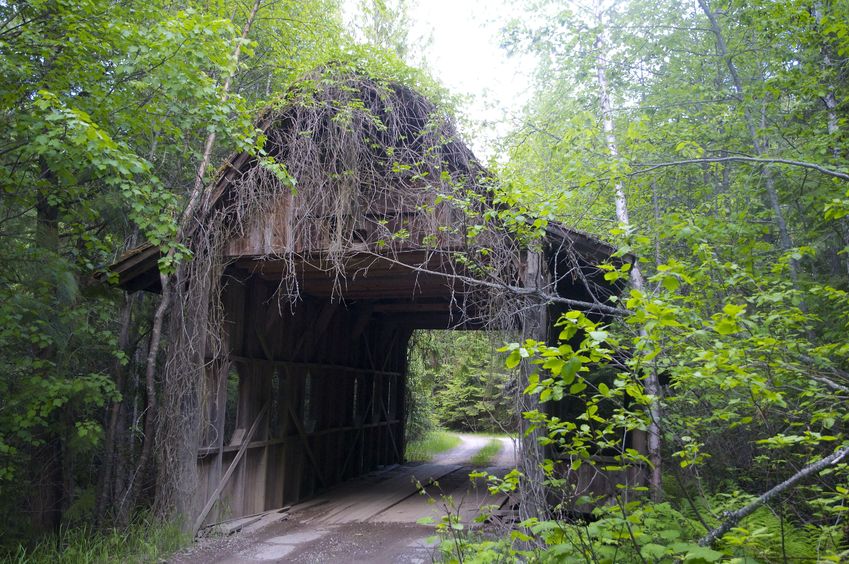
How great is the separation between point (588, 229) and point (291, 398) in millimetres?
5028

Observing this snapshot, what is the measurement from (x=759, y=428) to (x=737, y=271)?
354cm

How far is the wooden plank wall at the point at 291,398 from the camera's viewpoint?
7930 millimetres

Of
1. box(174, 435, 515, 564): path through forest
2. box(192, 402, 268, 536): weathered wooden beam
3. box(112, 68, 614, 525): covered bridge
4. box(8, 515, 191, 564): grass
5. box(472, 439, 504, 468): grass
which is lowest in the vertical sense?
box(472, 439, 504, 468): grass

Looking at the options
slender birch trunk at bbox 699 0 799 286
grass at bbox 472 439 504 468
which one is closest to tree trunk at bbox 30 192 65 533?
grass at bbox 472 439 504 468

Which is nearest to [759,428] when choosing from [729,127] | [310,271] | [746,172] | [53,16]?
[746,172]

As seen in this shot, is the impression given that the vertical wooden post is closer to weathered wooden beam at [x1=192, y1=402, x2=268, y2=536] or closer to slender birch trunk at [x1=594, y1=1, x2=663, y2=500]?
slender birch trunk at [x1=594, y1=1, x2=663, y2=500]

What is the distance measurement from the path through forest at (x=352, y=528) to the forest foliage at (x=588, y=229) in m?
1.17

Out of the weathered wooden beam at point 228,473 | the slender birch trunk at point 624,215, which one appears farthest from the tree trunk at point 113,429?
the slender birch trunk at point 624,215

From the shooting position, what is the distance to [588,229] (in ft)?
29.2

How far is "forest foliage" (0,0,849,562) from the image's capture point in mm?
4281

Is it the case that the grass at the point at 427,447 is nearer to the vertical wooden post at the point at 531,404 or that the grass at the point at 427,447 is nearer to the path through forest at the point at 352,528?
the path through forest at the point at 352,528

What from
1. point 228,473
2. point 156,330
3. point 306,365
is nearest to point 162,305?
point 156,330

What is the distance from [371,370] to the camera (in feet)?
40.7

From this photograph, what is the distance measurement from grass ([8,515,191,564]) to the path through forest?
0.78ft
